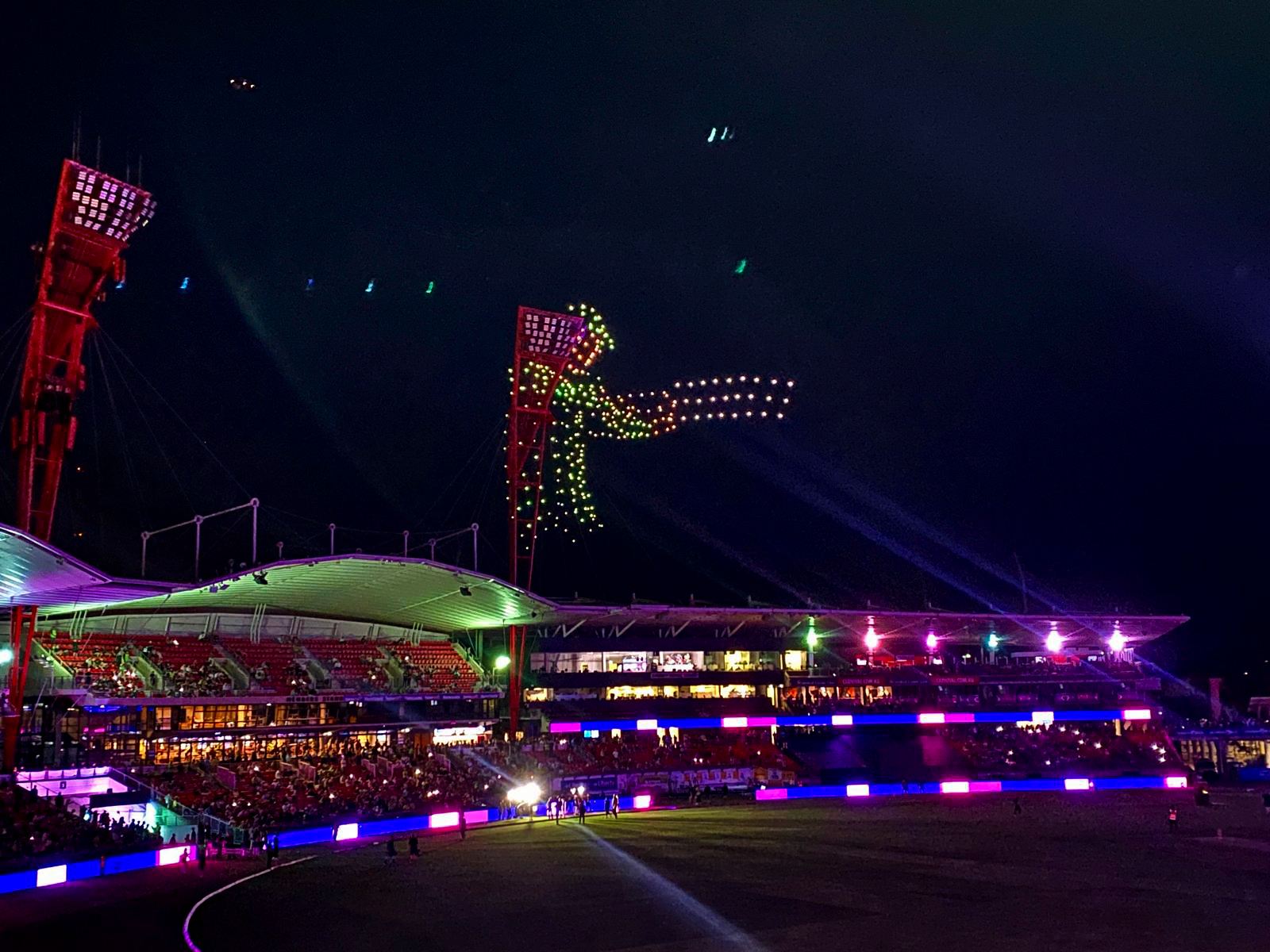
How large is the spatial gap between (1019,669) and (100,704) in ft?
229

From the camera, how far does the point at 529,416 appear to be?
218 feet

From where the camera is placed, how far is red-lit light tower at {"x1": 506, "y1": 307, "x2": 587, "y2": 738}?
63.4 metres

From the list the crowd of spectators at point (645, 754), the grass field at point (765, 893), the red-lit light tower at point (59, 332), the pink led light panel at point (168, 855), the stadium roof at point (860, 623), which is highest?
the red-lit light tower at point (59, 332)

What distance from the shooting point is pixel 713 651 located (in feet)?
277

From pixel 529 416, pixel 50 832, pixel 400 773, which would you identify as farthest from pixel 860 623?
pixel 50 832

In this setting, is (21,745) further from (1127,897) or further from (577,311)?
(1127,897)

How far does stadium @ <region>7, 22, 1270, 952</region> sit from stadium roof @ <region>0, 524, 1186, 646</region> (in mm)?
385

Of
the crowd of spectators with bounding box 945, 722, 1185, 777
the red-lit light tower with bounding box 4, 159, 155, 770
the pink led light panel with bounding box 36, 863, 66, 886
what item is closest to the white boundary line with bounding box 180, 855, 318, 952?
the pink led light panel with bounding box 36, 863, 66, 886

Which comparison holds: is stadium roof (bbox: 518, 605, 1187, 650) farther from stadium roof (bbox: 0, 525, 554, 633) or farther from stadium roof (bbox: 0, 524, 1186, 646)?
stadium roof (bbox: 0, 525, 554, 633)

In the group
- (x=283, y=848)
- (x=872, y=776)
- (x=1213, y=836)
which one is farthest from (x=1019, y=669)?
(x=283, y=848)

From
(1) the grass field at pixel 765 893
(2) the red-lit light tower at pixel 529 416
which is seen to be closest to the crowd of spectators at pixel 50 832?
(1) the grass field at pixel 765 893

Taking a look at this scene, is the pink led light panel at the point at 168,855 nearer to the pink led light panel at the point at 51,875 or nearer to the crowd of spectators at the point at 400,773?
the crowd of spectators at the point at 400,773

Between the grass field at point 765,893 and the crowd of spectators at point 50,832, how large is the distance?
2581 mm

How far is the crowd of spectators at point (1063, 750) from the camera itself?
80.0 m
